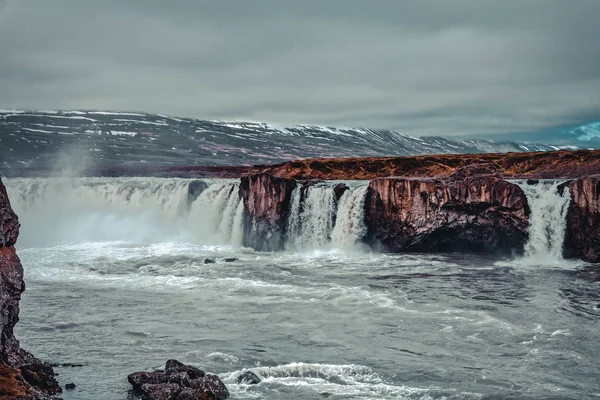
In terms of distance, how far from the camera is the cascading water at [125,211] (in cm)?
6800

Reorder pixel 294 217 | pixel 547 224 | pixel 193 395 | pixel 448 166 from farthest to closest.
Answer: pixel 448 166 < pixel 294 217 < pixel 547 224 < pixel 193 395

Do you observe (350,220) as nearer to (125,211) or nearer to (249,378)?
(125,211)

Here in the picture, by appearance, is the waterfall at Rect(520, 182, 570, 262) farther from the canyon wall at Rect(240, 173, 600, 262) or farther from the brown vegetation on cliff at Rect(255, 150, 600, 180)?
the brown vegetation on cliff at Rect(255, 150, 600, 180)

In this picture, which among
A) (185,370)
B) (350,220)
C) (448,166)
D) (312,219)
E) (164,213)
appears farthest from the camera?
(448,166)

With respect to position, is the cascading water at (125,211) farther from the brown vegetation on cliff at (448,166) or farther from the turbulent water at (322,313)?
the brown vegetation on cliff at (448,166)

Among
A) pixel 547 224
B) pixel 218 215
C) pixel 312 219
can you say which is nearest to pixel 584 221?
pixel 547 224

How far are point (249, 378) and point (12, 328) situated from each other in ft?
26.1

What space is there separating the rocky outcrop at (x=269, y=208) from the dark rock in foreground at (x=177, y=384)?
130 ft

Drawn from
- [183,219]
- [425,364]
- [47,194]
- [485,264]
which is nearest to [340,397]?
[425,364]

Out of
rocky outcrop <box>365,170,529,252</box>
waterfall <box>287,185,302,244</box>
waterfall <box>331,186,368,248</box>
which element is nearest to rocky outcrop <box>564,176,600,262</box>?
rocky outcrop <box>365,170,529,252</box>

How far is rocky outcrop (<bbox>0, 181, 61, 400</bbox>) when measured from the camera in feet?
61.7

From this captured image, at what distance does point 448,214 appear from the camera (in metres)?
55.0

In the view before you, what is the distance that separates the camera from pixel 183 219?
237ft

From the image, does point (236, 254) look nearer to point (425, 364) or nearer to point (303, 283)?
point (303, 283)
